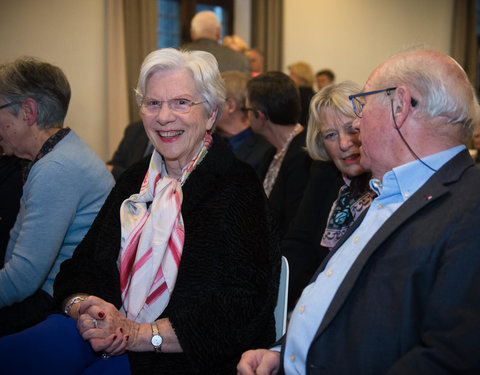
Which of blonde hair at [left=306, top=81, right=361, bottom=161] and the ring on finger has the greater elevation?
blonde hair at [left=306, top=81, right=361, bottom=161]

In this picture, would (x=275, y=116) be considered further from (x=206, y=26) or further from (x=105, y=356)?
(x=206, y=26)

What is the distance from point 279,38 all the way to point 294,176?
4.74 meters

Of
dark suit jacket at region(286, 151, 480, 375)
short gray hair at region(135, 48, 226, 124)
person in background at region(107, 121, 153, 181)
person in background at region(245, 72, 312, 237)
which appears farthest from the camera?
person in background at region(107, 121, 153, 181)

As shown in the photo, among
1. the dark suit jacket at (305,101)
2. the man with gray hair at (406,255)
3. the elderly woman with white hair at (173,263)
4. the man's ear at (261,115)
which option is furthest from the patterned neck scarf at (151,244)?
the dark suit jacket at (305,101)

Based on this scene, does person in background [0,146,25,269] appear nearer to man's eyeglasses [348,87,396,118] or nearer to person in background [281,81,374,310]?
person in background [281,81,374,310]

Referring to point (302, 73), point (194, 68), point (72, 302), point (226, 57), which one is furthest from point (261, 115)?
point (302, 73)

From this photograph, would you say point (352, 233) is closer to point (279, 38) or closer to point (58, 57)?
point (58, 57)

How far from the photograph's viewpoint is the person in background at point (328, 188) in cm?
208

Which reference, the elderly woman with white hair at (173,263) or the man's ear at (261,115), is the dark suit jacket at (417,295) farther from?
the man's ear at (261,115)

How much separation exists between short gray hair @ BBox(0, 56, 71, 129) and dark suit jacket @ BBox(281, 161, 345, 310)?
1202mm

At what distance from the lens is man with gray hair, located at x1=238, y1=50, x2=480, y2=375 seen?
3.43 feet

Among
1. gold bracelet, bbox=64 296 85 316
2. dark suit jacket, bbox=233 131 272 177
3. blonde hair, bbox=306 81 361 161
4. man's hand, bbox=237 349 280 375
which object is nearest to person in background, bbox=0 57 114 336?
gold bracelet, bbox=64 296 85 316

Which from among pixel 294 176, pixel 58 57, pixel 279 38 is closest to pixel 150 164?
pixel 294 176

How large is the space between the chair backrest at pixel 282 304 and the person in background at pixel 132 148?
2.23 meters
